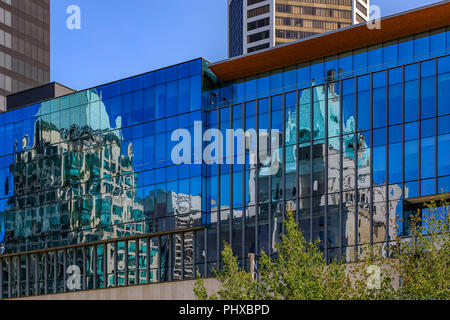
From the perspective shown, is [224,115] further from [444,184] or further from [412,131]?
[444,184]

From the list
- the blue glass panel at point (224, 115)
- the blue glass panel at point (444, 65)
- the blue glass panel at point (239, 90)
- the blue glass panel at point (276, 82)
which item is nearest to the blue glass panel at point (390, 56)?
the blue glass panel at point (444, 65)

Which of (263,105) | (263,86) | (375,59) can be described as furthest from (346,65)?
(263,86)

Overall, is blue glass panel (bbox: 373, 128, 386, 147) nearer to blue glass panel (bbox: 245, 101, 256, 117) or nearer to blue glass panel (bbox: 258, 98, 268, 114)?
blue glass panel (bbox: 258, 98, 268, 114)

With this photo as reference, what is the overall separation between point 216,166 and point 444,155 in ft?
54.5

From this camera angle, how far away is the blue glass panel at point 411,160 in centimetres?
4328

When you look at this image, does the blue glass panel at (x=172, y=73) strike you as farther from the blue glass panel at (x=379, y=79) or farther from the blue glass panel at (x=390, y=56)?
the blue glass panel at (x=379, y=79)

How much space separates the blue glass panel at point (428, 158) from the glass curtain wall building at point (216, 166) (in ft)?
0.31

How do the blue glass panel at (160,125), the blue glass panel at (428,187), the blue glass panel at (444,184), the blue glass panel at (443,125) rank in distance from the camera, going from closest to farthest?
the blue glass panel at (444,184) → the blue glass panel at (428,187) → the blue glass panel at (443,125) → the blue glass panel at (160,125)

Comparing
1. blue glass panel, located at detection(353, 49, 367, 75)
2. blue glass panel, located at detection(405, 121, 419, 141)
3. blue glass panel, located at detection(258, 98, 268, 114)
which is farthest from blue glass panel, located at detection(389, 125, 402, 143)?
blue glass panel, located at detection(258, 98, 268, 114)

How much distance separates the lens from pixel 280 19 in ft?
461

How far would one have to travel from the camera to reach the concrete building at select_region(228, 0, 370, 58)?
138 metres

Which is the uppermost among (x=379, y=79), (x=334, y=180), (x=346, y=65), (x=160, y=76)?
(x=160, y=76)

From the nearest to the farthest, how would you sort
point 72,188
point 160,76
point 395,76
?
point 395,76 → point 160,76 → point 72,188

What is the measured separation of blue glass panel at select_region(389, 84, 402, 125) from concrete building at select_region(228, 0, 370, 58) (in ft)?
299
